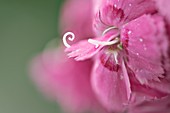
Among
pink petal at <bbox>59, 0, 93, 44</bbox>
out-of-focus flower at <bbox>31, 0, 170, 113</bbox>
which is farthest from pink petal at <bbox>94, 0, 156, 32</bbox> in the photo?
pink petal at <bbox>59, 0, 93, 44</bbox>

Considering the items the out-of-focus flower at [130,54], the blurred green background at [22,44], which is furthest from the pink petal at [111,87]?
the blurred green background at [22,44]

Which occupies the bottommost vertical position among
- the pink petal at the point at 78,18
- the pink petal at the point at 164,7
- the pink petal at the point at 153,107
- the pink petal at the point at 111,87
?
the pink petal at the point at 153,107

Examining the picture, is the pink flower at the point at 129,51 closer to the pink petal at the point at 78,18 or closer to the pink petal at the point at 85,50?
the pink petal at the point at 85,50

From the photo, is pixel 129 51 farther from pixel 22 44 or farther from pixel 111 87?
pixel 22 44

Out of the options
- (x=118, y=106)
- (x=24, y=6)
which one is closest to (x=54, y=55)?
(x=118, y=106)

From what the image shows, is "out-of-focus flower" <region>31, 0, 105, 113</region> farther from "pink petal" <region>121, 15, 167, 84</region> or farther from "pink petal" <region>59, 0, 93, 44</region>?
"pink petal" <region>121, 15, 167, 84</region>

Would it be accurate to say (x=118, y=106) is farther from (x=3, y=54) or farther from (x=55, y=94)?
(x=3, y=54)
